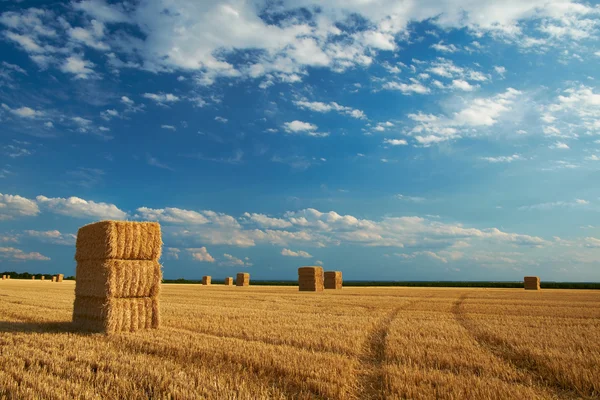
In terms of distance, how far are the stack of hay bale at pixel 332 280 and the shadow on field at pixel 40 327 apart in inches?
1007

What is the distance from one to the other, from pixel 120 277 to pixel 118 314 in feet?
2.80

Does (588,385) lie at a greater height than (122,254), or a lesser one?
lesser

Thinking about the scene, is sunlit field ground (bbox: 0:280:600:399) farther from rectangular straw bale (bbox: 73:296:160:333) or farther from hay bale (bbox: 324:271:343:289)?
hay bale (bbox: 324:271:343:289)

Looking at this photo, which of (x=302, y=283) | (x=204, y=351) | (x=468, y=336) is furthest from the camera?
(x=302, y=283)

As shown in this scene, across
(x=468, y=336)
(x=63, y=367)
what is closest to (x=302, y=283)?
(x=468, y=336)

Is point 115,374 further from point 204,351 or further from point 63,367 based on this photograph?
point 204,351

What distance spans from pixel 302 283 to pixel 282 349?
24153 mm

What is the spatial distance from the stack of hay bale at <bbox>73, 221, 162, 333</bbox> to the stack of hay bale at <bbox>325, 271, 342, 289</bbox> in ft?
83.7

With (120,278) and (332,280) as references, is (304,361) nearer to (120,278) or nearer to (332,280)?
(120,278)

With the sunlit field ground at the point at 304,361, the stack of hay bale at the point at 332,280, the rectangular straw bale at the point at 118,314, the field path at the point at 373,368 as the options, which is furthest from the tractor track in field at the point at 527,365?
the stack of hay bale at the point at 332,280

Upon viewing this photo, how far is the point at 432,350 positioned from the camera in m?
7.42

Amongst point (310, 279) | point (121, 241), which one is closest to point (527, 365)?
point (121, 241)

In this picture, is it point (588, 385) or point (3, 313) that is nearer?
point (588, 385)

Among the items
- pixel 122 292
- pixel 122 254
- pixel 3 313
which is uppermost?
pixel 122 254
